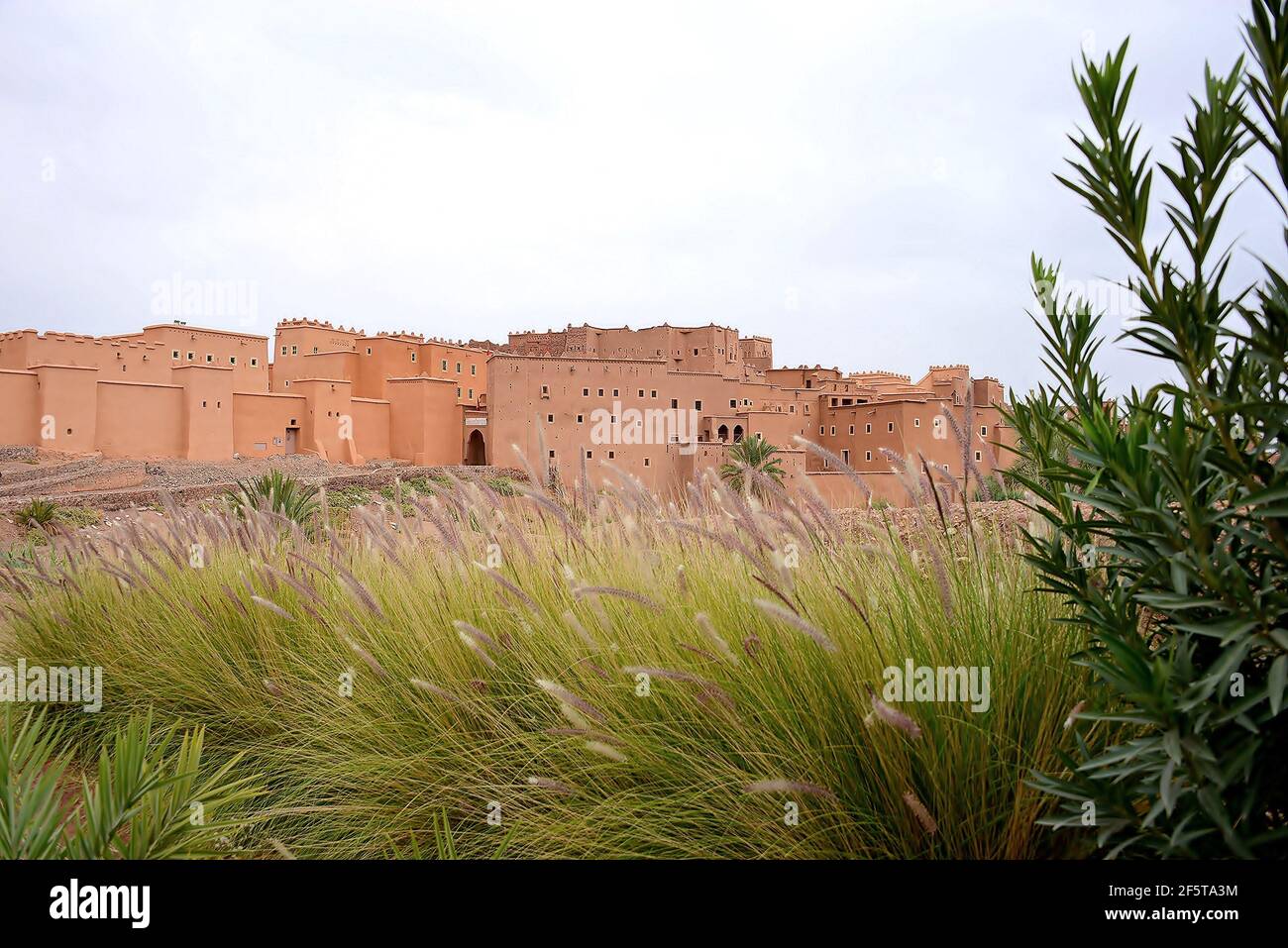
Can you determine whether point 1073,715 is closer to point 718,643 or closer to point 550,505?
point 718,643

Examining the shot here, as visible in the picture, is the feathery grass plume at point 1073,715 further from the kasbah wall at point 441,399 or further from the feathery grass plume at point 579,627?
the kasbah wall at point 441,399

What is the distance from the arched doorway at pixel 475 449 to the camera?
49594 mm

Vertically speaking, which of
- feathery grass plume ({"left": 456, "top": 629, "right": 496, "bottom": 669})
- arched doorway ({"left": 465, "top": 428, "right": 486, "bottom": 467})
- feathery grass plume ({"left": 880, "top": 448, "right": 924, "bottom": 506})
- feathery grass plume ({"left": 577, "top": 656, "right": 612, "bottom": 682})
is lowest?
feathery grass plume ({"left": 577, "top": 656, "right": 612, "bottom": 682})

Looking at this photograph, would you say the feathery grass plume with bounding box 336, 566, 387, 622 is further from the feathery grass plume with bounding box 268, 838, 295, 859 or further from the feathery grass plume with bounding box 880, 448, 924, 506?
the feathery grass plume with bounding box 880, 448, 924, 506

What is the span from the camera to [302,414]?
1741 inches

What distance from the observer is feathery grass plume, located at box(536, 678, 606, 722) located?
2.08 meters

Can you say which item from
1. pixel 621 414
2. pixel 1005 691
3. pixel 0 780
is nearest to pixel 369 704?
pixel 0 780

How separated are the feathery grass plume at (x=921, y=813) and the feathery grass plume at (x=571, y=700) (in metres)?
0.81

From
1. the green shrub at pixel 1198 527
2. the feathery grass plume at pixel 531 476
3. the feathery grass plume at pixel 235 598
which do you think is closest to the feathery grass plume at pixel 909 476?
the green shrub at pixel 1198 527

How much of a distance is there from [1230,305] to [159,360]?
4864cm

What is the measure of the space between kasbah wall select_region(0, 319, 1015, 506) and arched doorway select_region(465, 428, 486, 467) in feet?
0.38

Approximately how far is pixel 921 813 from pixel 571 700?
0.90m

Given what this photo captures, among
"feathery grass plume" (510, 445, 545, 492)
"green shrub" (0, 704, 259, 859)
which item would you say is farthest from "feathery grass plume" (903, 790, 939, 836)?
"green shrub" (0, 704, 259, 859)

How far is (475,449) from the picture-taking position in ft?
165
